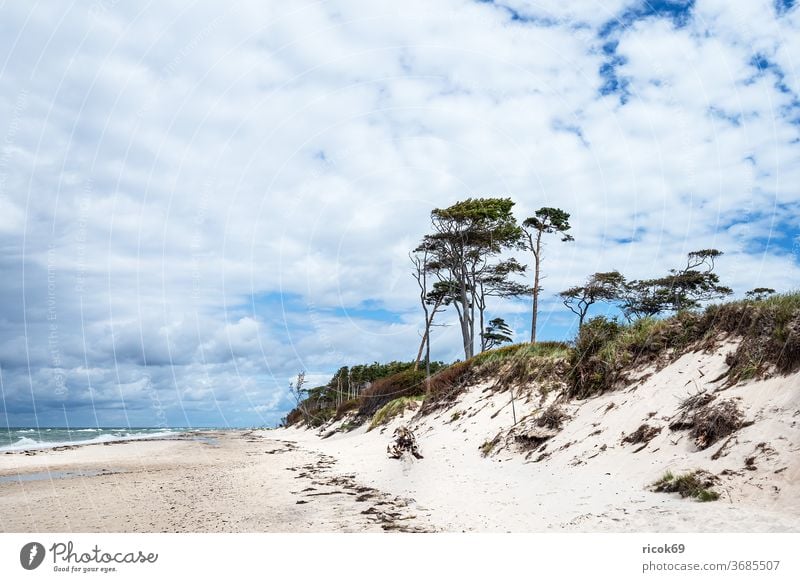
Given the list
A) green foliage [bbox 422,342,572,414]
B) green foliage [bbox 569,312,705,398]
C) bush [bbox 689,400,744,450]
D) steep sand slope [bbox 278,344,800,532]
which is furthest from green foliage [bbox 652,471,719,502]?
green foliage [bbox 422,342,572,414]

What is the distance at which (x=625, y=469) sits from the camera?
9234mm

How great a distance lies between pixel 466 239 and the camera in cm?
3581

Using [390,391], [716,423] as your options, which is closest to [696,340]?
[716,423]

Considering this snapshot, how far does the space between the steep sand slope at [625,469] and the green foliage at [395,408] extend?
11015 mm

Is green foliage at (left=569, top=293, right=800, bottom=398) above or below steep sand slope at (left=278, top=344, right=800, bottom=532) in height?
above

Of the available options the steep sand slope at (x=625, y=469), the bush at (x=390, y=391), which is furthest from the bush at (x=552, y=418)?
the bush at (x=390, y=391)

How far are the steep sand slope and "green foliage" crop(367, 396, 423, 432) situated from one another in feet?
36.1

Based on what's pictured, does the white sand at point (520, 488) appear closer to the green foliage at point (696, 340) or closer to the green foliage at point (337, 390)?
the green foliage at point (696, 340)

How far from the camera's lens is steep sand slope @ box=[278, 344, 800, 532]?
6773 millimetres

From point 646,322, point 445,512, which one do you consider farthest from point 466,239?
point 445,512

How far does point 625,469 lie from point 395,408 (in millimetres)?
19033

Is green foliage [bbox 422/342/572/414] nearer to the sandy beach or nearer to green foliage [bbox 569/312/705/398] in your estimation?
green foliage [bbox 569/312/705/398]
